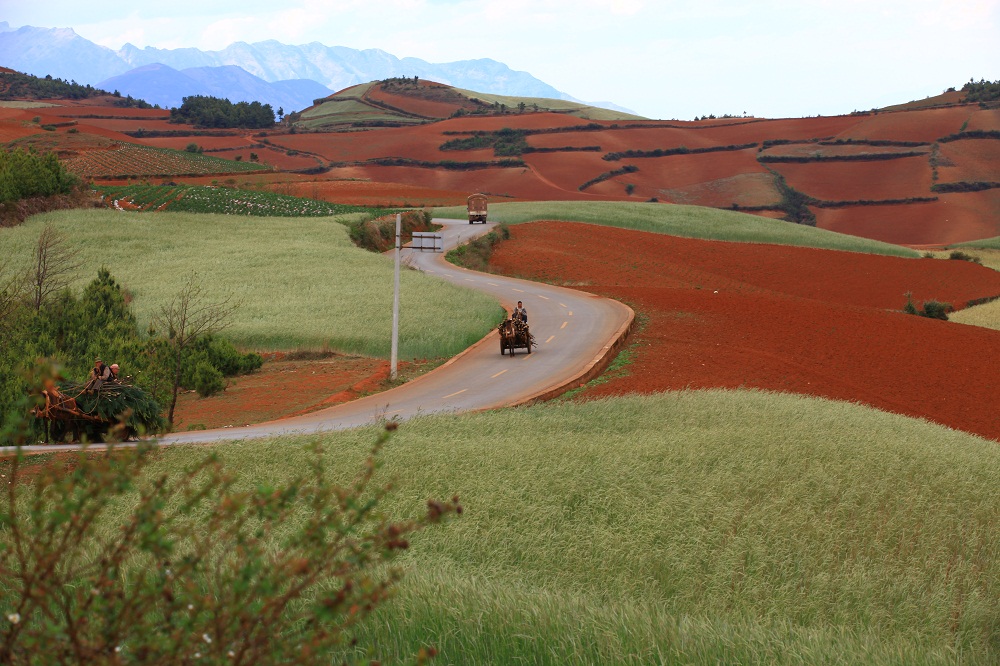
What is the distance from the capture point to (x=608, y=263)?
61.1m

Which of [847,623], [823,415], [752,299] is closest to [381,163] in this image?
[752,299]

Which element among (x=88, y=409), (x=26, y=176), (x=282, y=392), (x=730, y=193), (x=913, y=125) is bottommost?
(x=282, y=392)

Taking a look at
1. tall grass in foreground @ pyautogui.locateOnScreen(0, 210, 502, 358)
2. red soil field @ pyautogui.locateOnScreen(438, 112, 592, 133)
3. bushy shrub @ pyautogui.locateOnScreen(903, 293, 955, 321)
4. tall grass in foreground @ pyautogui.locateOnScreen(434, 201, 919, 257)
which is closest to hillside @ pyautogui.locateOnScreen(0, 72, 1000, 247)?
red soil field @ pyautogui.locateOnScreen(438, 112, 592, 133)

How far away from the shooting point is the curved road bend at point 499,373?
2259cm

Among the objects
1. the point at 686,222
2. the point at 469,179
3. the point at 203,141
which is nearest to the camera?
the point at 686,222

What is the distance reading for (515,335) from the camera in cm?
3206

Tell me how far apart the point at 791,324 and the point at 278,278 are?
22.9 meters

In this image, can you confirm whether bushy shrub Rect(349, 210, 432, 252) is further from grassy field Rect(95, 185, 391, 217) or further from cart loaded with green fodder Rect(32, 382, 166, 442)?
cart loaded with green fodder Rect(32, 382, 166, 442)

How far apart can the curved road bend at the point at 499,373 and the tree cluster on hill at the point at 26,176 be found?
3336 cm

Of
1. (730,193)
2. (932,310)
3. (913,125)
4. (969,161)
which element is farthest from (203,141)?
(932,310)

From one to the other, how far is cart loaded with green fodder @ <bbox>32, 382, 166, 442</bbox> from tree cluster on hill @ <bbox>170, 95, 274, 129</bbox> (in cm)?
15509

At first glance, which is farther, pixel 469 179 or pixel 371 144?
pixel 371 144

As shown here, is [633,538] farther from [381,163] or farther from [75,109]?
[75,109]

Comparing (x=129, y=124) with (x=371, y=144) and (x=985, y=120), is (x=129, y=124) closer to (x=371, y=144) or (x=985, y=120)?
(x=371, y=144)
